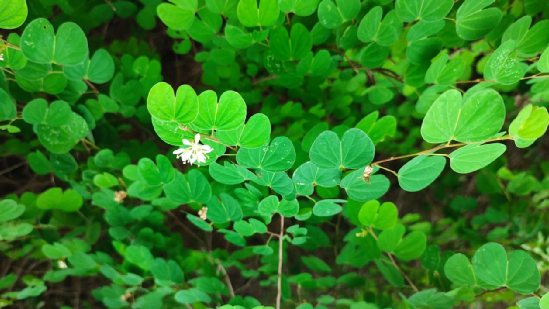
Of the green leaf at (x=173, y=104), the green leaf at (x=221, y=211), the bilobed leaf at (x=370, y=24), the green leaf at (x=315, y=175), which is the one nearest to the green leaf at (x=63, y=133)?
the green leaf at (x=221, y=211)

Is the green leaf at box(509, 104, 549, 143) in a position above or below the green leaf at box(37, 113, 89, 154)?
above

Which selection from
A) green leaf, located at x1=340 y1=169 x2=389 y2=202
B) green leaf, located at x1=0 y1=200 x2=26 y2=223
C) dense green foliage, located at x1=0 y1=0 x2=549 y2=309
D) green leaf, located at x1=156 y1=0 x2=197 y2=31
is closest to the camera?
dense green foliage, located at x1=0 y1=0 x2=549 y2=309

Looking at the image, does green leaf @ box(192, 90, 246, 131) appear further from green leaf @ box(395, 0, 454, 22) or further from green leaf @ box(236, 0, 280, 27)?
green leaf @ box(395, 0, 454, 22)

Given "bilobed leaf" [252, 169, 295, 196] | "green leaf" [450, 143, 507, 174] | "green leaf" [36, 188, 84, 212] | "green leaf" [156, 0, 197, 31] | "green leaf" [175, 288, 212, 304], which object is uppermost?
"green leaf" [156, 0, 197, 31]

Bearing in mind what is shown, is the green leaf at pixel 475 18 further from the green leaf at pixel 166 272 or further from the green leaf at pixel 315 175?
the green leaf at pixel 166 272

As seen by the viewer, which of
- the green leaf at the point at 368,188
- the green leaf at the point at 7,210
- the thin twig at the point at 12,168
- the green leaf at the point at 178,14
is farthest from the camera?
the thin twig at the point at 12,168

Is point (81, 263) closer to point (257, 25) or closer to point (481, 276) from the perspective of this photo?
point (257, 25)

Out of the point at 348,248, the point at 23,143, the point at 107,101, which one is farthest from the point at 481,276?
the point at 23,143

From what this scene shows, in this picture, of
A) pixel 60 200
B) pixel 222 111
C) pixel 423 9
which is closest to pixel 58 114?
pixel 60 200

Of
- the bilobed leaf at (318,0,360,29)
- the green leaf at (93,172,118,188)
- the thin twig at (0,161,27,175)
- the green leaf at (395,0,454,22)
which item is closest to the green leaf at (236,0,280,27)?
→ the bilobed leaf at (318,0,360,29)
